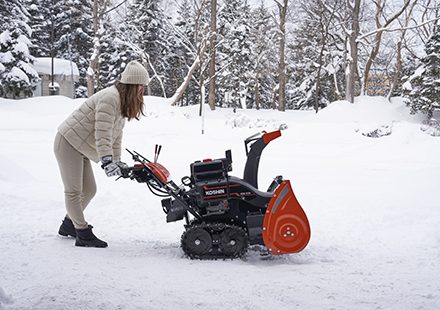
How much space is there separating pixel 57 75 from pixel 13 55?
7.16 meters

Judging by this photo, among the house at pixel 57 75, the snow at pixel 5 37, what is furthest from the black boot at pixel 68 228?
the house at pixel 57 75

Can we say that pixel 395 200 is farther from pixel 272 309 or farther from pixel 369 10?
pixel 369 10

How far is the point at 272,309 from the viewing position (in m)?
2.84

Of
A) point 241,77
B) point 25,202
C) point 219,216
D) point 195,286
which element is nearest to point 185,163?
point 25,202

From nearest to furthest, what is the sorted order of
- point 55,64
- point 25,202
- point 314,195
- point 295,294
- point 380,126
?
point 295,294
point 25,202
point 314,195
point 380,126
point 55,64

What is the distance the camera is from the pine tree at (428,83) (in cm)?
2141

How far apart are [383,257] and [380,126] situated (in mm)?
10685

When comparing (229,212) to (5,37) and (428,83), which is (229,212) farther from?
(5,37)

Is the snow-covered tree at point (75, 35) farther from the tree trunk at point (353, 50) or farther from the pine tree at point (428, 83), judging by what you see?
the pine tree at point (428, 83)

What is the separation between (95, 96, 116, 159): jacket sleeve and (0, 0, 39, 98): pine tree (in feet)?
74.0

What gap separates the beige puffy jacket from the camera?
4188 millimetres

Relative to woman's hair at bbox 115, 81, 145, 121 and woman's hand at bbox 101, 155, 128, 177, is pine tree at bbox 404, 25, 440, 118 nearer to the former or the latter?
woman's hair at bbox 115, 81, 145, 121

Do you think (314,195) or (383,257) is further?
(314,195)

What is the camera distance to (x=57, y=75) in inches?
1278
